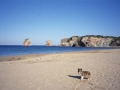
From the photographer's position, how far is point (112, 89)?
6.96 metres

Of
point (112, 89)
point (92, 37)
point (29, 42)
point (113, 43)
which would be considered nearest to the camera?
point (112, 89)

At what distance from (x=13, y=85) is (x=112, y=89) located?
18.2 feet

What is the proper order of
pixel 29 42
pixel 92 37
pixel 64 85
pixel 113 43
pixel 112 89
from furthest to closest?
1. pixel 29 42
2. pixel 92 37
3. pixel 113 43
4. pixel 64 85
5. pixel 112 89

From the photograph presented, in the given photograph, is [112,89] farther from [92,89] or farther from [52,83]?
[52,83]

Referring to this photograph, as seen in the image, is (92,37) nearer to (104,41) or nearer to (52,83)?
(104,41)

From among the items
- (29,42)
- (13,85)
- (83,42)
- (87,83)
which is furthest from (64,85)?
(29,42)

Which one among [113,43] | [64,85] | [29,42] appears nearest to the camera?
[64,85]

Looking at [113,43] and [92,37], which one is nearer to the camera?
[113,43]

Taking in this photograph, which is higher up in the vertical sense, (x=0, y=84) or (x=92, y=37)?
(x=92, y=37)

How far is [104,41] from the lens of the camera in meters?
166

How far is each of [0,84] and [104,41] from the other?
552ft

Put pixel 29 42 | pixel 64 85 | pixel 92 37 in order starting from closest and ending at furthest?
pixel 64 85, pixel 92 37, pixel 29 42

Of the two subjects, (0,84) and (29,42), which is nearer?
(0,84)

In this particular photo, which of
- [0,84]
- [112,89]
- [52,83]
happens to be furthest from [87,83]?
[0,84]
